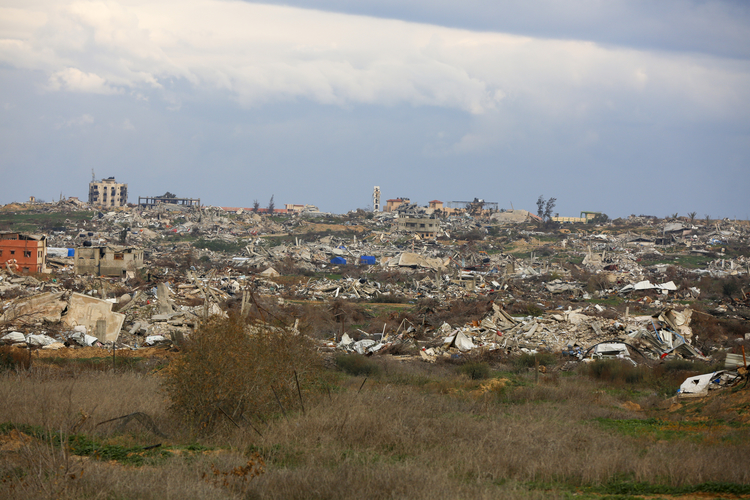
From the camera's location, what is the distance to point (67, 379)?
1234 cm

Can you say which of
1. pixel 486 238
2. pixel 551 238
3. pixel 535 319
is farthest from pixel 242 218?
pixel 535 319

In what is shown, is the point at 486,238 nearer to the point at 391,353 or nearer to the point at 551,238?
the point at 551,238

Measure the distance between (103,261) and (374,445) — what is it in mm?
33727

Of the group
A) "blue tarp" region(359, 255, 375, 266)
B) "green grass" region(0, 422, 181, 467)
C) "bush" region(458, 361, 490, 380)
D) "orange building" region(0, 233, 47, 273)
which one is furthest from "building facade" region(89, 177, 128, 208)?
"green grass" region(0, 422, 181, 467)

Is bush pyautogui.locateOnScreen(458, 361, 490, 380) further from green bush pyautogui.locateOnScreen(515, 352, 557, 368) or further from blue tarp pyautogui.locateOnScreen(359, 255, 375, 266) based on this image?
blue tarp pyautogui.locateOnScreen(359, 255, 375, 266)

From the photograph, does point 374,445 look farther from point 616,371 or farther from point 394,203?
point 394,203

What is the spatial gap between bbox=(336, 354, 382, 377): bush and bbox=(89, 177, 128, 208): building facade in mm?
92275

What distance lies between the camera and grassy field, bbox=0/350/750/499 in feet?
20.3

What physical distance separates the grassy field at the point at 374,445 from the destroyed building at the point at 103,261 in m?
25.6

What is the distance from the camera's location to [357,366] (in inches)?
630

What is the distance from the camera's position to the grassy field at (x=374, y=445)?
618 cm

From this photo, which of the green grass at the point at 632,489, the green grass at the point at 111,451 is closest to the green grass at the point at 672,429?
the green grass at the point at 632,489

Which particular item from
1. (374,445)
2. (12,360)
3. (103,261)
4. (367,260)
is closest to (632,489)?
(374,445)

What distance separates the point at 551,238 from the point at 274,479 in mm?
63294
